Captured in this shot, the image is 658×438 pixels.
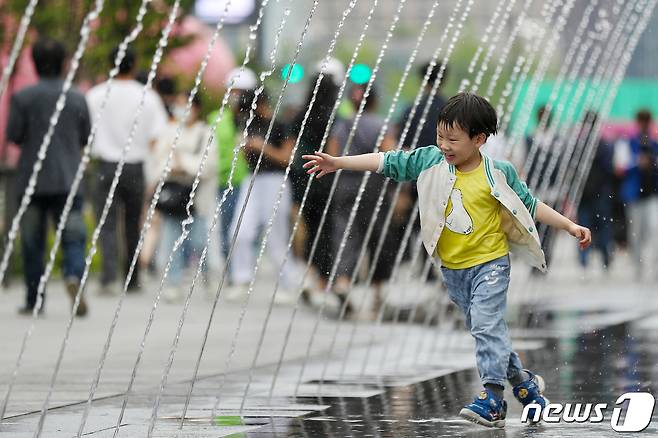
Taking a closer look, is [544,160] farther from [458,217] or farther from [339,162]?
[339,162]

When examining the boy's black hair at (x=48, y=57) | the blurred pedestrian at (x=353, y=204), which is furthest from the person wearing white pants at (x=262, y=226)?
the boy's black hair at (x=48, y=57)

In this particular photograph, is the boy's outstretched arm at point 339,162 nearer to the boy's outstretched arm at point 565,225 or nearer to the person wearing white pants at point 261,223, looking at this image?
the boy's outstretched arm at point 565,225

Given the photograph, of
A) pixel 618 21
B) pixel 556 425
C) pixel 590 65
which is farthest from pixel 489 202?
pixel 618 21

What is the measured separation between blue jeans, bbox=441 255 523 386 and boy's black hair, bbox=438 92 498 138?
53cm

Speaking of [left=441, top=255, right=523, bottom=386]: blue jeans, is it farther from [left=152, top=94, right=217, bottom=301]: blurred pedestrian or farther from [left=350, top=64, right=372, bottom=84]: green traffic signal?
[left=350, top=64, right=372, bottom=84]: green traffic signal

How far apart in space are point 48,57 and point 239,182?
2759 mm

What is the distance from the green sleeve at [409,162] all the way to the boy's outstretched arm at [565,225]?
45cm

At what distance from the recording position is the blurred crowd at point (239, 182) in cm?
1123

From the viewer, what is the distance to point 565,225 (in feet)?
21.4

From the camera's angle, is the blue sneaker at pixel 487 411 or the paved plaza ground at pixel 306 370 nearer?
the blue sneaker at pixel 487 411

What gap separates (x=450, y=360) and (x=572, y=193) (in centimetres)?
636

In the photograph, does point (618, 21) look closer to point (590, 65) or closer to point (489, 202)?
point (590, 65)

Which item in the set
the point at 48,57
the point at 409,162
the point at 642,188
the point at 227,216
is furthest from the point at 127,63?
the point at 409,162

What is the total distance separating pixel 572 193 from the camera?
15.4 metres
